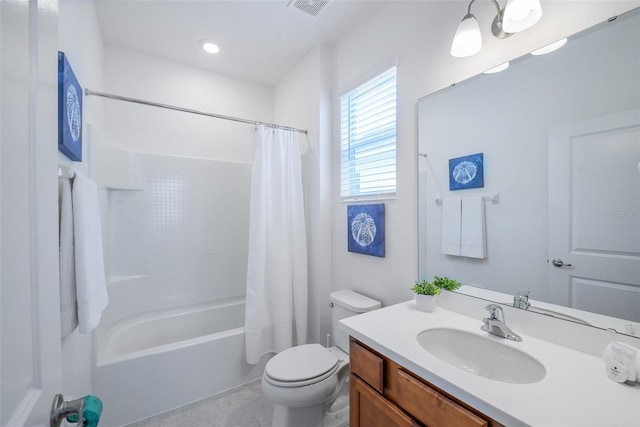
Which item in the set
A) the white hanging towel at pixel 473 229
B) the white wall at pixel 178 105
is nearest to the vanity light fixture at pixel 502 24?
the white hanging towel at pixel 473 229

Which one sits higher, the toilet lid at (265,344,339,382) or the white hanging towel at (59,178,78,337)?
the white hanging towel at (59,178,78,337)

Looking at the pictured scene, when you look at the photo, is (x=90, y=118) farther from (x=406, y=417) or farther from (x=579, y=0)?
(x=579, y=0)

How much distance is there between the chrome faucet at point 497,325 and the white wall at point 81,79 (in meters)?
1.78

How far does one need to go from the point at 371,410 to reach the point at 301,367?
0.49 m

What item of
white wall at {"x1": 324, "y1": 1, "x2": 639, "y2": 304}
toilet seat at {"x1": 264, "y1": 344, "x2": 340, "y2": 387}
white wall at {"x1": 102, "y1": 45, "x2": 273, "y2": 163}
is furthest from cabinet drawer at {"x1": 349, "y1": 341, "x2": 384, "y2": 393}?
white wall at {"x1": 102, "y1": 45, "x2": 273, "y2": 163}

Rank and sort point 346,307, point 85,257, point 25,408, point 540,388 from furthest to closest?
point 346,307 → point 85,257 → point 540,388 → point 25,408

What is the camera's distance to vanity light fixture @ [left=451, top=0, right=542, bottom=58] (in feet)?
3.15

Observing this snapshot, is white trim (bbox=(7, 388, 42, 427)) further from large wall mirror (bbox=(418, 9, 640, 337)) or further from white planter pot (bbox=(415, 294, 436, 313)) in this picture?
large wall mirror (bbox=(418, 9, 640, 337))

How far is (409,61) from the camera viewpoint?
1.54m

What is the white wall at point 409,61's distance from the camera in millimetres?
1035

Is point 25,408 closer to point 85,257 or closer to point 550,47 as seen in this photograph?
point 85,257

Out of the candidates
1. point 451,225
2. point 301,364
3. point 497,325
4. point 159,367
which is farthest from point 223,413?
point 451,225

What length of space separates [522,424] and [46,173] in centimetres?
121

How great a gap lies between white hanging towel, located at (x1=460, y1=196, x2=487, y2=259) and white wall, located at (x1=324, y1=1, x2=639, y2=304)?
27cm
